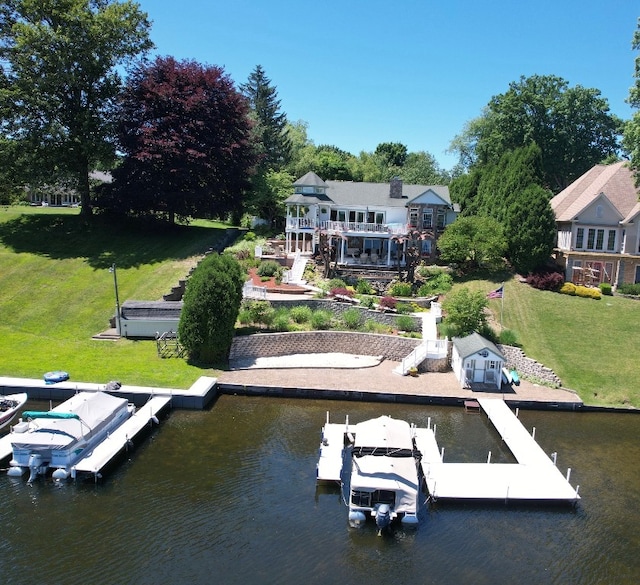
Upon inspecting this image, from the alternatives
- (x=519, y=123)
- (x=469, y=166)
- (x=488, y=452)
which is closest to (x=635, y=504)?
(x=488, y=452)

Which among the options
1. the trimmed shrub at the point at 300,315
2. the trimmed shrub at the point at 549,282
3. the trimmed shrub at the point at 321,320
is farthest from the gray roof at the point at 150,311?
the trimmed shrub at the point at 549,282

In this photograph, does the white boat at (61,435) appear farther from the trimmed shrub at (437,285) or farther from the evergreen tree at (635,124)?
the evergreen tree at (635,124)

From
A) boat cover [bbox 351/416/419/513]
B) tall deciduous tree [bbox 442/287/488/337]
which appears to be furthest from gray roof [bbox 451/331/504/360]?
boat cover [bbox 351/416/419/513]

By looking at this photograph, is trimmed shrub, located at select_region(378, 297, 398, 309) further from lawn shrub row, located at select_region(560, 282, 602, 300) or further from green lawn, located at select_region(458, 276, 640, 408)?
lawn shrub row, located at select_region(560, 282, 602, 300)

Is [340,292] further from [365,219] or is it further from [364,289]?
[365,219]

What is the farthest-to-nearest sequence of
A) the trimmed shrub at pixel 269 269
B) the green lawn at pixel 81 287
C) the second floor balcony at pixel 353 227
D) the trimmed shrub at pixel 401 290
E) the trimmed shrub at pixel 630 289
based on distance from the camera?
the second floor balcony at pixel 353 227 < the trimmed shrub at pixel 269 269 < the trimmed shrub at pixel 630 289 < the trimmed shrub at pixel 401 290 < the green lawn at pixel 81 287

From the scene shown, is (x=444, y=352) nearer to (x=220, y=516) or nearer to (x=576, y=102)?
(x=220, y=516)
